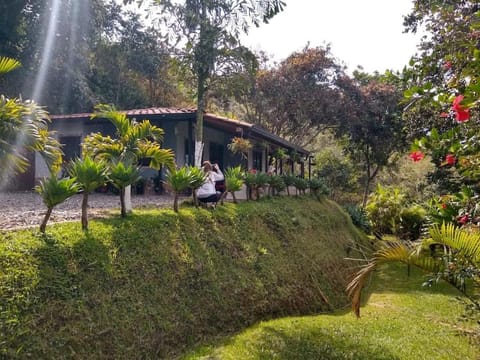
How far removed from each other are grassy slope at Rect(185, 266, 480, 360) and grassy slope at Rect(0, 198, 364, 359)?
0.53 meters

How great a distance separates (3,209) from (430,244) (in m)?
8.77

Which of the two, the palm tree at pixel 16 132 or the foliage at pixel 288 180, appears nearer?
the palm tree at pixel 16 132

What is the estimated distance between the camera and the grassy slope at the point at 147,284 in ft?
13.6

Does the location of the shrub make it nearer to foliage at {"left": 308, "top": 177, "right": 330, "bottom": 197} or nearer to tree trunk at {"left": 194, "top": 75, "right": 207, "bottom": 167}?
foliage at {"left": 308, "top": 177, "right": 330, "bottom": 197}

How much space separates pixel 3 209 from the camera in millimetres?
9180

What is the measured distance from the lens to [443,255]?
418 centimetres

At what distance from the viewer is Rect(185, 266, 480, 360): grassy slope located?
5.71 metres

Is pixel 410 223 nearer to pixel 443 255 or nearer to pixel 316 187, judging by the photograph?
pixel 316 187

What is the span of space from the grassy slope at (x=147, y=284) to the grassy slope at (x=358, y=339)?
525 millimetres

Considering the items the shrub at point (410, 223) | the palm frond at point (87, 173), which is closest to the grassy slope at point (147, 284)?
the palm frond at point (87, 173)

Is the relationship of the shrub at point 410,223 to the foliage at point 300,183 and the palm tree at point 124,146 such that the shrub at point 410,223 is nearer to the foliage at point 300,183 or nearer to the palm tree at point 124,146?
the foliage at point 300,183

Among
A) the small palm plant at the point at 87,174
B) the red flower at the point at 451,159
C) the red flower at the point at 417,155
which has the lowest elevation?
the small palm plant at the point at 87,174

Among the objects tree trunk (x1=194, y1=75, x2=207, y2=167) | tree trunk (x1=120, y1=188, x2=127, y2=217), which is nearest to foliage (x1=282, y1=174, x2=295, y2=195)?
tree trunk (x1=194, y1=75, x2=207, y2=167)

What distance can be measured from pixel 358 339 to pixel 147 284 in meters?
3.49
